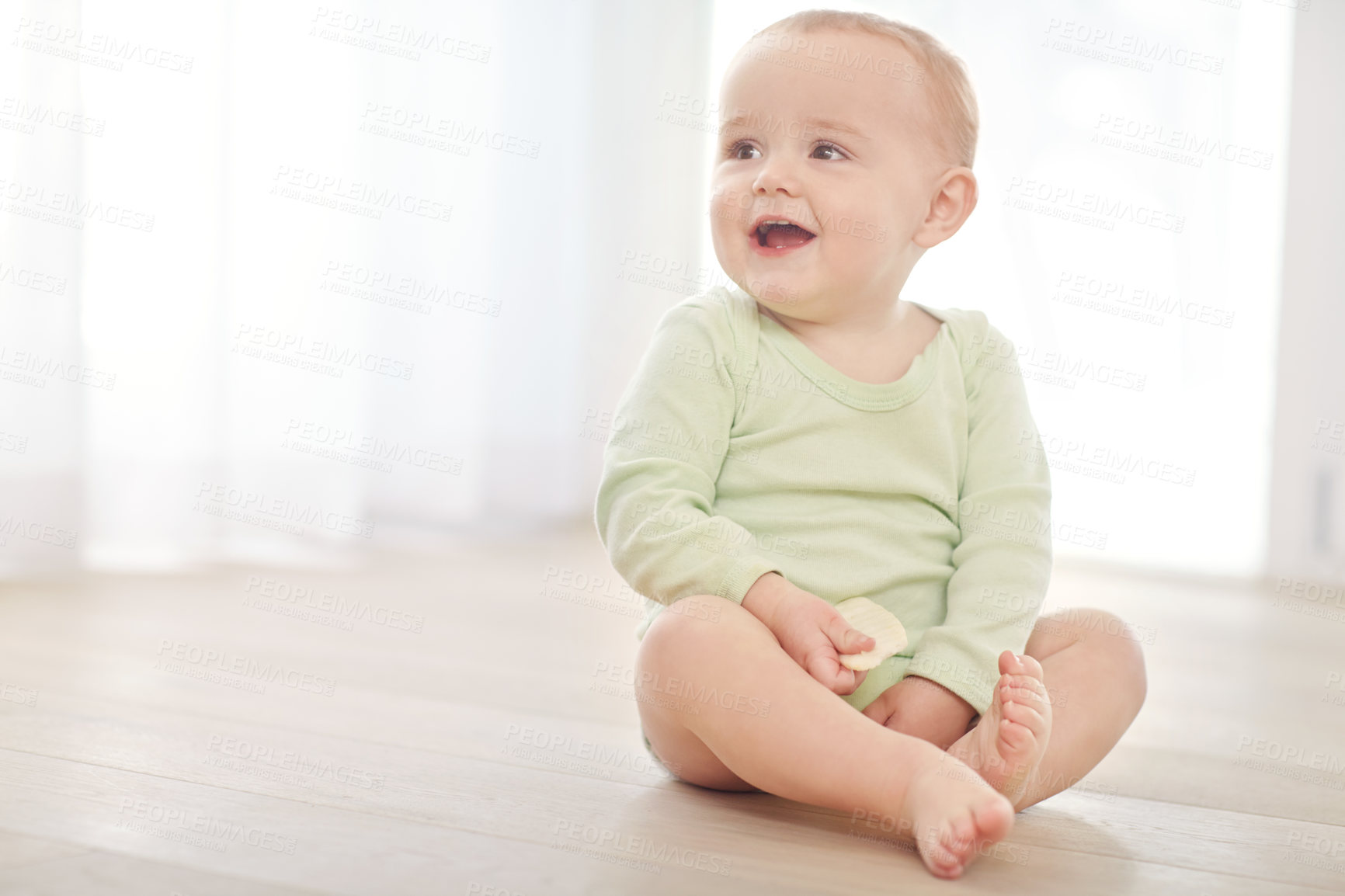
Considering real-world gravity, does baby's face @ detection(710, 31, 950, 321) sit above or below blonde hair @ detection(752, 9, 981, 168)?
below

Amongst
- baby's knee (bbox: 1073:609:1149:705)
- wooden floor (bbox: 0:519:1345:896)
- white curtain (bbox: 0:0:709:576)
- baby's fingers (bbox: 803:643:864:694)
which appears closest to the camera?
wooden floor (bbox: 0:519:1345:896)

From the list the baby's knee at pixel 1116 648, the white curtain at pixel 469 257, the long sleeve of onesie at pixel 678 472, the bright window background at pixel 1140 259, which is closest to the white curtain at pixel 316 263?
the white curtain at pixel 469 257

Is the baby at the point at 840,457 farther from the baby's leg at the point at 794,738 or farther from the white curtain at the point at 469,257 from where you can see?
the white curtain at the point at 469,257

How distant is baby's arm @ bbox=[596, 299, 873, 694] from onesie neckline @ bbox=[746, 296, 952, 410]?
5 cm

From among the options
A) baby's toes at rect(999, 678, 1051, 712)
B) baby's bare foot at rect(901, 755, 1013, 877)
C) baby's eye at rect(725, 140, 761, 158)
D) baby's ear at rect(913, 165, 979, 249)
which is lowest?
baby's bare foot at rect(901, 755, 1013, 877)

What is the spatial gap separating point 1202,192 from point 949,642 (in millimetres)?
2194

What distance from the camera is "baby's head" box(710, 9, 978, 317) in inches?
38.9

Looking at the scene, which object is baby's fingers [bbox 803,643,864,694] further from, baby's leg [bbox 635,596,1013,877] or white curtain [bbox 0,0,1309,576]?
white curtain [bbox 0,0,1309,576]

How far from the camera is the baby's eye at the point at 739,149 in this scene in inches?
40.6

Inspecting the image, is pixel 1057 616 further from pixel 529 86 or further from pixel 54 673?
pixel 529 86

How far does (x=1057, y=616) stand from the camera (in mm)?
1023

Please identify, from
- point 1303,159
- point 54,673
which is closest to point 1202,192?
point 1303,159

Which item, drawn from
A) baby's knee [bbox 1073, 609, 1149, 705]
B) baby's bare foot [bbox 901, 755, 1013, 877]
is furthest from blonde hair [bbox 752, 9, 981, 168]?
baby's bare foot [bbox 901, 755, 1013, 877]

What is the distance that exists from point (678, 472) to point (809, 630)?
168 millimetres
